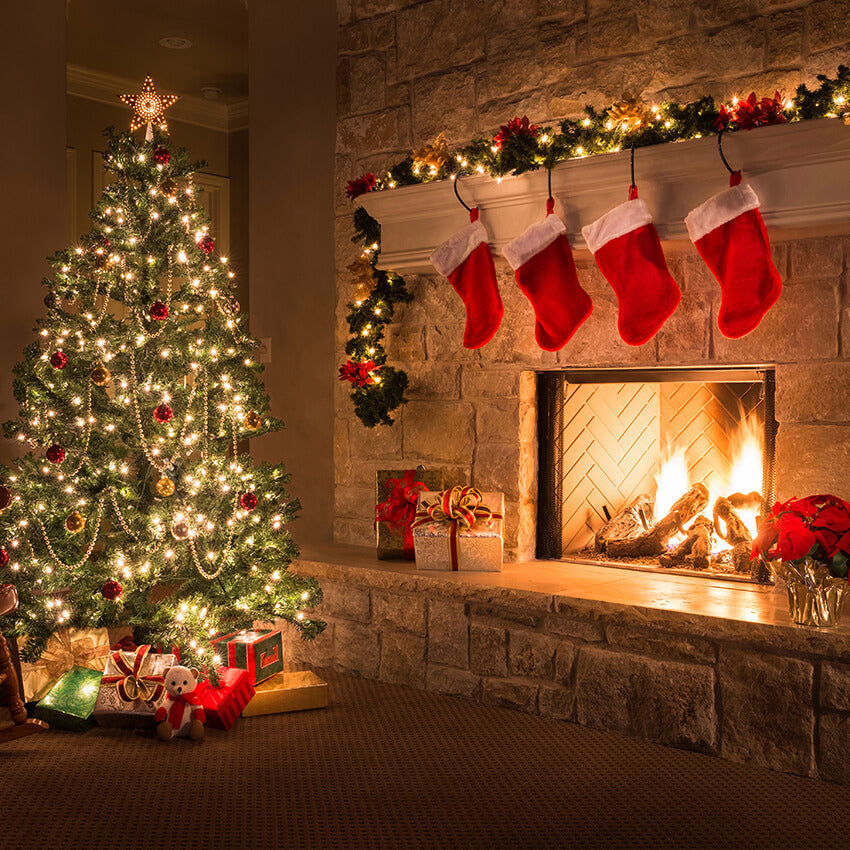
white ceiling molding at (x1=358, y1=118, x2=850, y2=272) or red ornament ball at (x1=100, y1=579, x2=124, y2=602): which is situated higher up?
white ceiling molding at (x1=358, y1=118, x2=850, y2=272)

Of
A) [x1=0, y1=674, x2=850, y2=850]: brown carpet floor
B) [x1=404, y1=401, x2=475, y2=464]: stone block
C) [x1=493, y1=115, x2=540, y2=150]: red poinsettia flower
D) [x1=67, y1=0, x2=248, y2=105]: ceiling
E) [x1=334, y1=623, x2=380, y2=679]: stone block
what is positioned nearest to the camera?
[x1=0, y1=674, x2=850, y2=850]: brown carpet floor

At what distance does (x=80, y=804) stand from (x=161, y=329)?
4.95 feet

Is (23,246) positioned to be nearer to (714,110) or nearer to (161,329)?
(161,329)

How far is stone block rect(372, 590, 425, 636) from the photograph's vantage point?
332 cm

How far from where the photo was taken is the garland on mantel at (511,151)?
272 centimetres

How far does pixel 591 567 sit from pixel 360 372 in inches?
43.8

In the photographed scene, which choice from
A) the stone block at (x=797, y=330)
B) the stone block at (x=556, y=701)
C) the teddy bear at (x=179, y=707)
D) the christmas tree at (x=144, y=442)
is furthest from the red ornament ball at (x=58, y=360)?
the stone block at (x=797, y=330)

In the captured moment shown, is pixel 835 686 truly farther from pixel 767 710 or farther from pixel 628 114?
pixel 628 114

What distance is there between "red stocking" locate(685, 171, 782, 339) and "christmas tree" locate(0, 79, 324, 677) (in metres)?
1.54

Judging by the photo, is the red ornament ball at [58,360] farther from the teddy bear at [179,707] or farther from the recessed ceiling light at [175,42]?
the recessed ceiling light at [175,42]

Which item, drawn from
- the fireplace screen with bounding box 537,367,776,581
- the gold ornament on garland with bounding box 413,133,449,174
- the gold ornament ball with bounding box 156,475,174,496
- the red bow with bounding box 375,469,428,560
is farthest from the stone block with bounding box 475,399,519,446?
the gold ornament ball with bounding box 156,475,174,496

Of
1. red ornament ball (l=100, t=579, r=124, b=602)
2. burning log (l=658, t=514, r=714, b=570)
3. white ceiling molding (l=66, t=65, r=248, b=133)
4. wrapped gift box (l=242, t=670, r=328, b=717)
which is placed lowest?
wrapped gift box (l=242, t=670, r=328, b=717)

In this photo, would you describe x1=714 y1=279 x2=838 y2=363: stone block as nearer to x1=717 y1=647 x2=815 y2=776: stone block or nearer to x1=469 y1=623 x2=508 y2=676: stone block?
x1=717 y1=647 x2=815 y2=776: stone block

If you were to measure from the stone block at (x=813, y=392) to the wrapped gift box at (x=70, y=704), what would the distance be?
2.26 meters
